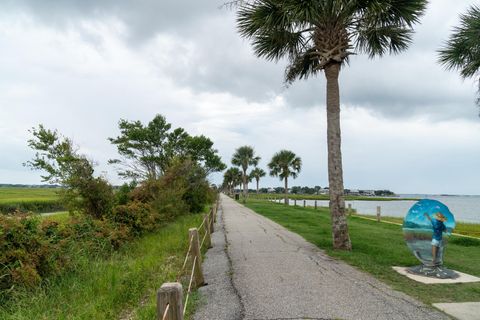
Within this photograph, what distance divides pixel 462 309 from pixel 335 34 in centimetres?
843

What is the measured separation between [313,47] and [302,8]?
2.52m

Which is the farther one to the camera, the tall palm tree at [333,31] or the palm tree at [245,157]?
the palm tree at [245,157]

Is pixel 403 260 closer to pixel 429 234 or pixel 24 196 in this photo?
pixel 429 234

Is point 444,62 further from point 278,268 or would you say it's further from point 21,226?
point 21,226

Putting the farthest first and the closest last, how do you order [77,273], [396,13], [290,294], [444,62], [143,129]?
[143,129] → [444,62] → [396,13] → [77,273] → [290,294]

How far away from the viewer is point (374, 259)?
9375 mm

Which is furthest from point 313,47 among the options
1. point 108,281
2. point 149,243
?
point 108,281

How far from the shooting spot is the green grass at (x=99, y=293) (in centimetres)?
517

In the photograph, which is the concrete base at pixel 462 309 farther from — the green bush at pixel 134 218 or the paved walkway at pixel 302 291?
the green bush at pixel 134 218

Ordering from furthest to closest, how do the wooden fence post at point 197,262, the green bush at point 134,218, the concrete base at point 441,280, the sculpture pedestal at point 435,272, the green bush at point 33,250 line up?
1. the green bush at point 134,218
2. the sculpture pedestal at point 435,272
3. the concrete base at point 441,280
4. the wooden fence post at point 197,262
5. the green bush at point 33,250

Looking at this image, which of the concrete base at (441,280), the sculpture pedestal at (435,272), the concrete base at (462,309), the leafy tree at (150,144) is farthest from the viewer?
the leafy tree at (150,144)

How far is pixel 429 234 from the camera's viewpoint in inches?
316

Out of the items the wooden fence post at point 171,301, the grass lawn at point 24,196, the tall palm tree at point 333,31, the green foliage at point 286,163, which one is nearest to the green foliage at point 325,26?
the tall palm tree at point 333,31

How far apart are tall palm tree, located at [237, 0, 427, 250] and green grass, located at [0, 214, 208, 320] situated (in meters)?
5.08
